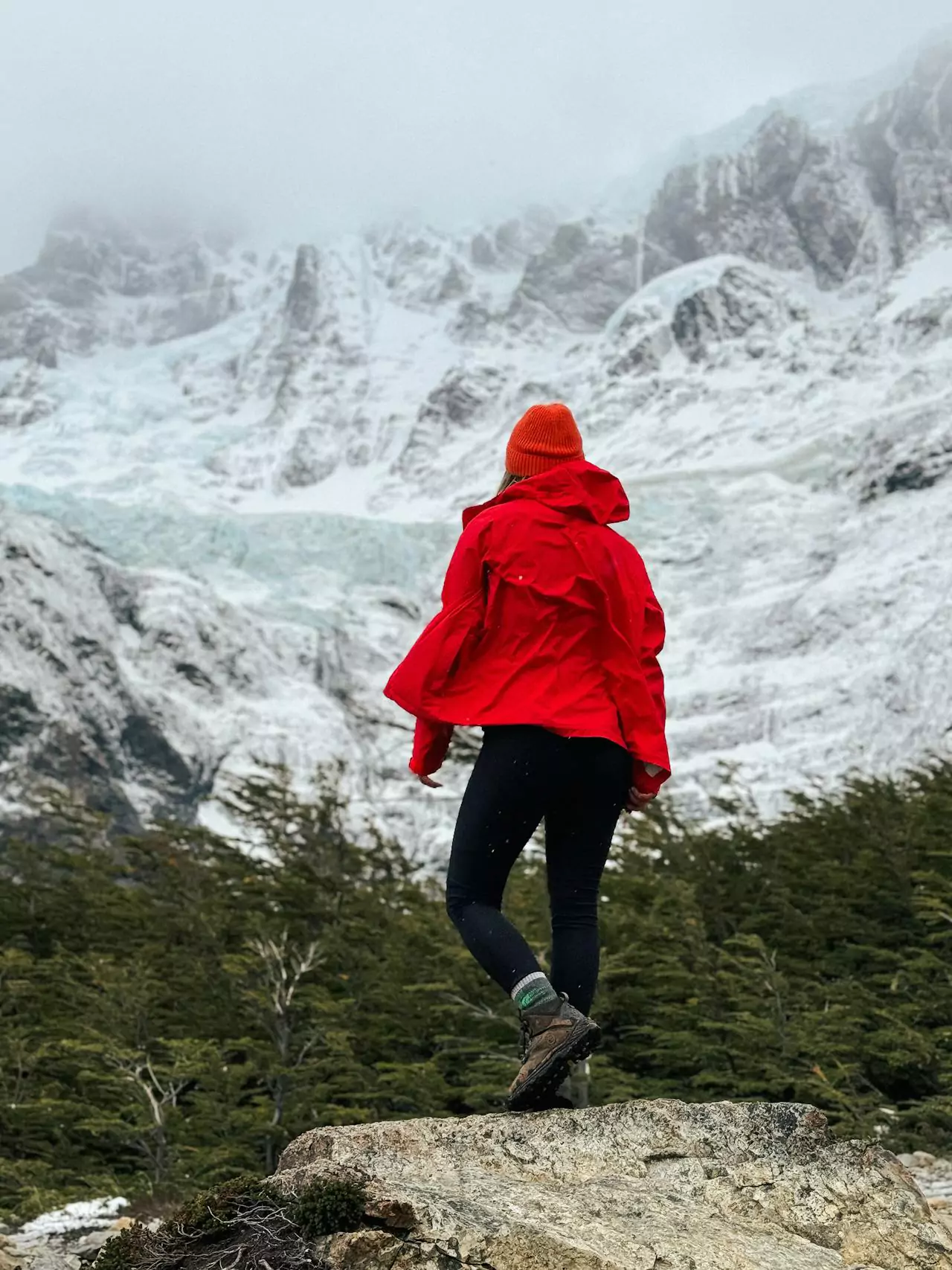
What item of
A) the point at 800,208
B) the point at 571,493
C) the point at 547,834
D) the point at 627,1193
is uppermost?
the point at 800,208

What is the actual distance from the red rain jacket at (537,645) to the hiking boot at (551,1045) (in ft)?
1.88

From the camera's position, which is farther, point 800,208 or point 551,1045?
point 800,208

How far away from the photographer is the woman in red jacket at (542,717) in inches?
117

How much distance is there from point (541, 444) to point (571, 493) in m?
0.17

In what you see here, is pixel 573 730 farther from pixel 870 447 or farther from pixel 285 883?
pixel 870 447

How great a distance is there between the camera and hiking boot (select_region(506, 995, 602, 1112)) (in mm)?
2865

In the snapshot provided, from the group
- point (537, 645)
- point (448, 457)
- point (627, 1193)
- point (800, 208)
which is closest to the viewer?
point (627, 1193)

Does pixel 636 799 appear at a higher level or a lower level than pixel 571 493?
lower

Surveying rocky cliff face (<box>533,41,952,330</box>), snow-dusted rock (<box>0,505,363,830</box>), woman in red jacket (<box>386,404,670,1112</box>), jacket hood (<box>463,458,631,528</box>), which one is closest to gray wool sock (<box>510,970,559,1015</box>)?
woman in red jacket (<box>386,404,670,1112</box>)

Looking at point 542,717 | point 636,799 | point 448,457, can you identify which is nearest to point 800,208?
point 448,457

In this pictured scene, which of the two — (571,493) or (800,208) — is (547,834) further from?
(800,208)

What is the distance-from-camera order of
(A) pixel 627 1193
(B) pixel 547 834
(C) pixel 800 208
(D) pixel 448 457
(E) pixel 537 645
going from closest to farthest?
(A) pixel 627 1193 → (E) pixel 537 645 → (B) pixel 547 834 → (D) pixel 448 457 → (C) pixel 800 208

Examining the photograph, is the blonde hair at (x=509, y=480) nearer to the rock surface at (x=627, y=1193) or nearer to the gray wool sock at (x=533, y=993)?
the gray wool sock at (x=533, y=993)

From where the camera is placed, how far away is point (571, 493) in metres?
3.23
